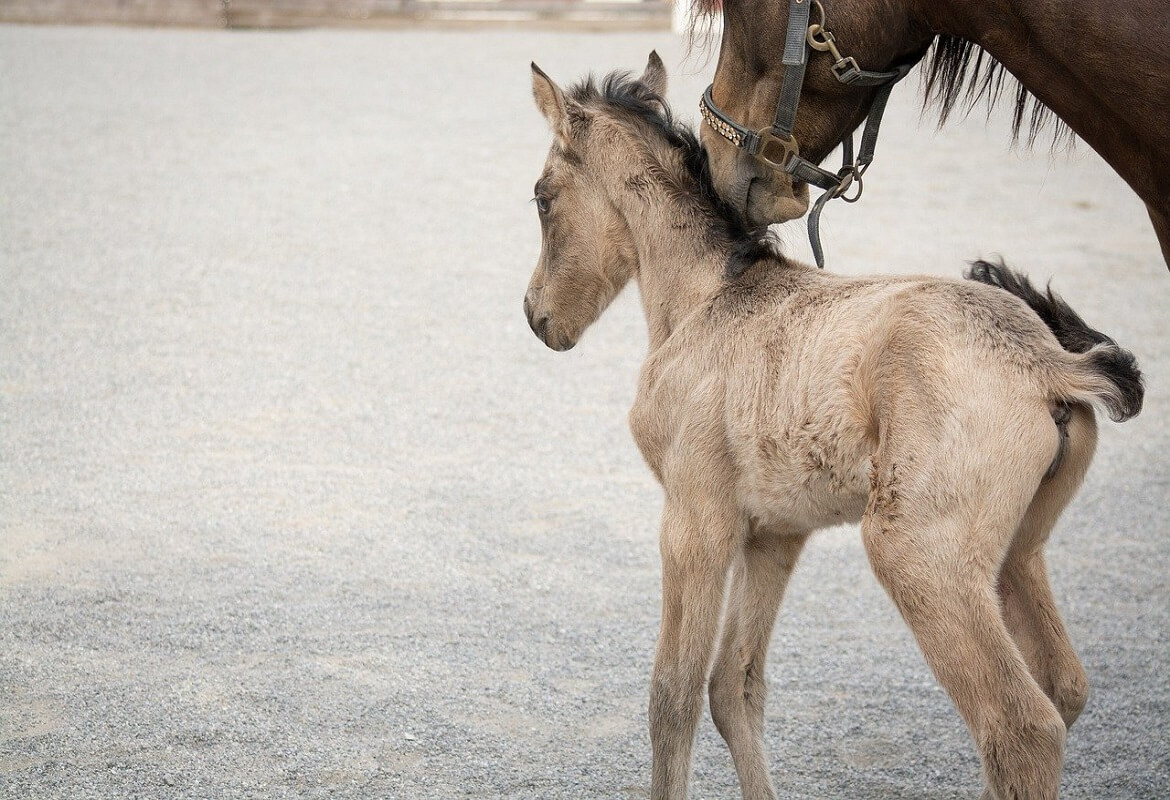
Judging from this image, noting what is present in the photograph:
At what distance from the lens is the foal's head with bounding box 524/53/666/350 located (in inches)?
140

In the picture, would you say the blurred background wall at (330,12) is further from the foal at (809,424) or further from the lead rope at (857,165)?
the lead rope at (857,165)

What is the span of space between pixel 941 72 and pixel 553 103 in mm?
1117

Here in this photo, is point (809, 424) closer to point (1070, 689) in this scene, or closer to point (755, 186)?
point (755, 186)

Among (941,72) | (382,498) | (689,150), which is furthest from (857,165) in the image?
(382,498)

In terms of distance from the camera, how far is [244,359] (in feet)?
24.5

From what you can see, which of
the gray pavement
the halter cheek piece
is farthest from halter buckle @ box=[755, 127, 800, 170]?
the gray pavement

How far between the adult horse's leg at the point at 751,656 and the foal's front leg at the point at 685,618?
0.26m

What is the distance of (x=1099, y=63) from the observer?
9.23ft

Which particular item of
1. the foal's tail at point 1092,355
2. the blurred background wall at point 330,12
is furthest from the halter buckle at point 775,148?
the blurred background wall at point 330,12

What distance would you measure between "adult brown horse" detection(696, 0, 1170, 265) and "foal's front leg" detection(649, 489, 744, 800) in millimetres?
847

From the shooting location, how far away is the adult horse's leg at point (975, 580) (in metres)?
2.46

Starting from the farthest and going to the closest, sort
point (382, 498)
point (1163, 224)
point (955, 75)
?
point (382, 498) → point (955, 75) → point (1163, 224)

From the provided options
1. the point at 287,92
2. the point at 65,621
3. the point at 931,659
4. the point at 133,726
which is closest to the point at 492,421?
the point at 65,621

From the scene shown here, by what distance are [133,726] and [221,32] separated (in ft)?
45.7
